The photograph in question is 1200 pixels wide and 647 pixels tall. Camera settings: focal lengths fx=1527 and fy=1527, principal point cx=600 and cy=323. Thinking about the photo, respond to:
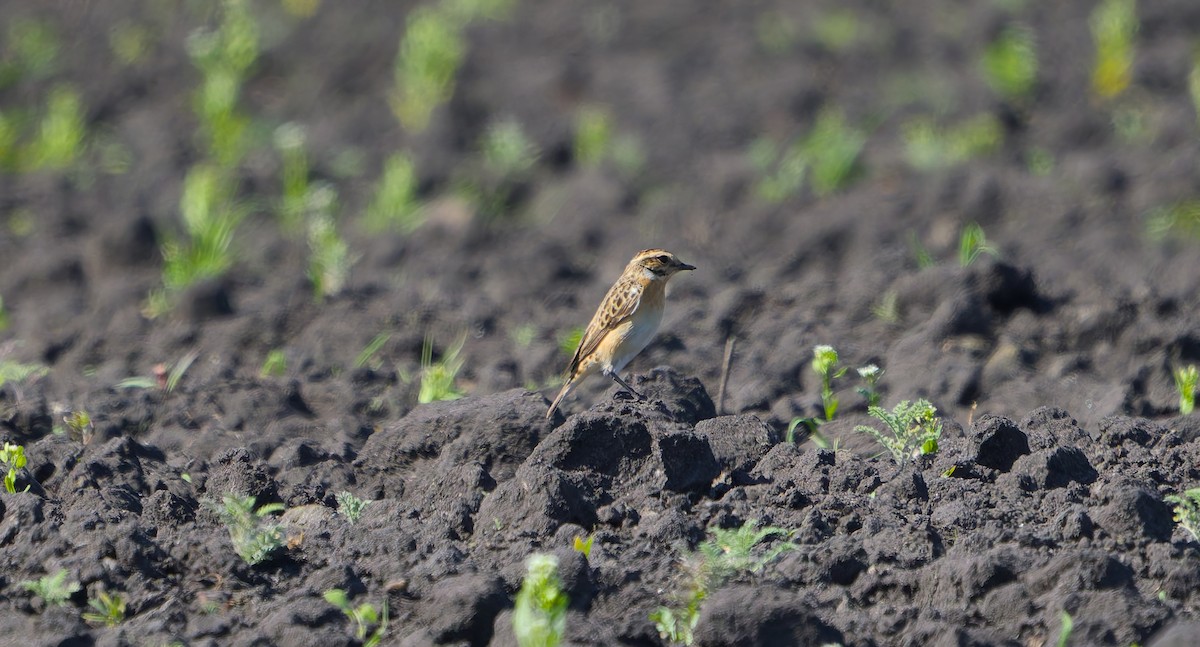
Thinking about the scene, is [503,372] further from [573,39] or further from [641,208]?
[573,39]

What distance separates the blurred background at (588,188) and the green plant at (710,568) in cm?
225

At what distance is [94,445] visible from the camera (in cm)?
712

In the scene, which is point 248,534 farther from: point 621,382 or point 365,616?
point 621,382

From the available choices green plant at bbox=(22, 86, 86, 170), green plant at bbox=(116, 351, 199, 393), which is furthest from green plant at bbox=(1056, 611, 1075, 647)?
green plant at bbox=(22, 86, 86, 170)

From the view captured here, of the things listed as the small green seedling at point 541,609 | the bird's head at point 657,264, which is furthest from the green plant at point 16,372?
the small green seedling at point 541,609

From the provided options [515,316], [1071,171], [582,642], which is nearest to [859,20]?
[1071,171]

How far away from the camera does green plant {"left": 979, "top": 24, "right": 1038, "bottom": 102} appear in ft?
45.2

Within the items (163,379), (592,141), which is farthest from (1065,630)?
(592,141)

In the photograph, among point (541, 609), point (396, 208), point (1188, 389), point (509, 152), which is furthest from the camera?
point (509, 152)

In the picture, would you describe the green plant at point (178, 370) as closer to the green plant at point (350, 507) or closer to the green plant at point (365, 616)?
the green plant at point (350, 507)

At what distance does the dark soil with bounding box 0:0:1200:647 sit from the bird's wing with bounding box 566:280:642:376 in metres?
0.28

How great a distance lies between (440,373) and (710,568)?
3170 mm

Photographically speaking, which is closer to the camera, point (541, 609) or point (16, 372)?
point (541, 609)

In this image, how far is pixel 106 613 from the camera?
513 centimetres
